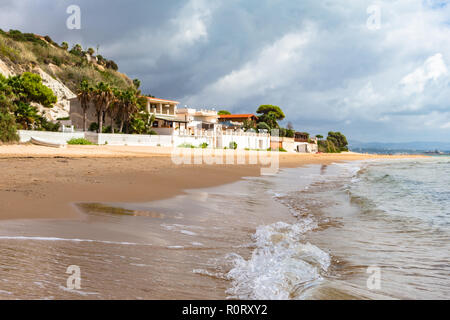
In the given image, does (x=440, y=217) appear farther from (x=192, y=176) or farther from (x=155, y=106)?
(x=155, y=106)

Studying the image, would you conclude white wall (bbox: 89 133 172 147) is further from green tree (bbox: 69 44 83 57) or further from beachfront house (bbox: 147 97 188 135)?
green tree (bbox: 69 44 83 57)

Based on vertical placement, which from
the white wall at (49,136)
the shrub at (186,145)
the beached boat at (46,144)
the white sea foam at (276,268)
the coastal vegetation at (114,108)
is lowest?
the white sea foam at (276,268)

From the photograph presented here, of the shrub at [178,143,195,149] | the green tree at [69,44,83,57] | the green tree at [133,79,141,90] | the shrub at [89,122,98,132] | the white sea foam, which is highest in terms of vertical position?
the green tree at [69,44,83,57]

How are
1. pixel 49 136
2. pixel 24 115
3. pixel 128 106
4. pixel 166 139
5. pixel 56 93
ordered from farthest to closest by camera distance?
pixel 56 93 → pixel 166 139 → pixel 128 106 → pixel 24 115 → pixel 49 136

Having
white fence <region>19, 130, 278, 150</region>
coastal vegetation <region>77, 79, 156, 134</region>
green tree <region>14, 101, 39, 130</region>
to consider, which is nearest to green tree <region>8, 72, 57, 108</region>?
coastal vegetation <region>77, 79, 156, 134</region>

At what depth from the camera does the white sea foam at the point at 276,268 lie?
3.56 meters

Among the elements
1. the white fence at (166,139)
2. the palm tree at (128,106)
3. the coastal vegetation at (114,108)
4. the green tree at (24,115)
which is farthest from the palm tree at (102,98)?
the green tree at (24,115)

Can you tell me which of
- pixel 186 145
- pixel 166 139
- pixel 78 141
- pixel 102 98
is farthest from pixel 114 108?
pixel 186 145

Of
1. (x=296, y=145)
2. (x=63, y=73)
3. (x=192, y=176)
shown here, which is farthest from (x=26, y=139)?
(x=296, y=145)

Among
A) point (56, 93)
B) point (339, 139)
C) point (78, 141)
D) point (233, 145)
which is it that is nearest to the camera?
point (78, 141)

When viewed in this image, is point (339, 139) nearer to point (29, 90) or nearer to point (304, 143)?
point (304, 143)

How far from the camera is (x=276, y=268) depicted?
13.9 feet

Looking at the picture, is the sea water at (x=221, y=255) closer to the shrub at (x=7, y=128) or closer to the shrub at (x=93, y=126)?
the shrub at (x=7, y=128)

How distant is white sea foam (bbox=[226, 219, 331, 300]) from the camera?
11.7 ft
